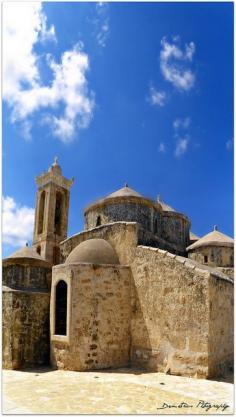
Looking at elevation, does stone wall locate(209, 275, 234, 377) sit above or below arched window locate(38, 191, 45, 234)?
below

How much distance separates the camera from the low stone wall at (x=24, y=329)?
9.52m

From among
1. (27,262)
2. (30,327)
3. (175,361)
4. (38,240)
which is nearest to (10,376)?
(30,327)

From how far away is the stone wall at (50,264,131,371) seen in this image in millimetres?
9125

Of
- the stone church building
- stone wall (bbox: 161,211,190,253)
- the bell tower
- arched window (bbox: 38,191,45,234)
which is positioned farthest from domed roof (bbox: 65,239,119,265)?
arched window (bbox: 38,191,45,234)

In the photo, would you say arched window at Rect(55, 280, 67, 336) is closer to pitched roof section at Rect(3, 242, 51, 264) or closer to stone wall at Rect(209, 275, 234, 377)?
stone wall at Rect(209, 275, 234, 377)

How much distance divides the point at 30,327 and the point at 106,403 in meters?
4.61

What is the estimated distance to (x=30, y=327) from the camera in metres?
9.95

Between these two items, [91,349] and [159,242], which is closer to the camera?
[91,349]

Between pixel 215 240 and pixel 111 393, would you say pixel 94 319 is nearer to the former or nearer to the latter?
pixel 111 393

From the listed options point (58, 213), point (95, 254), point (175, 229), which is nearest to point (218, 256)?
point (175, 229)

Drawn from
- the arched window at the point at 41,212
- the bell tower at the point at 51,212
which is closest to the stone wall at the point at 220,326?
the bell tower at the point at 51,212

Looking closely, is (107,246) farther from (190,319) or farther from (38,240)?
(38,240)

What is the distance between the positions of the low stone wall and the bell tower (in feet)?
33.9

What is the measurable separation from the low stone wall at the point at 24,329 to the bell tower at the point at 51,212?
10.3 m
